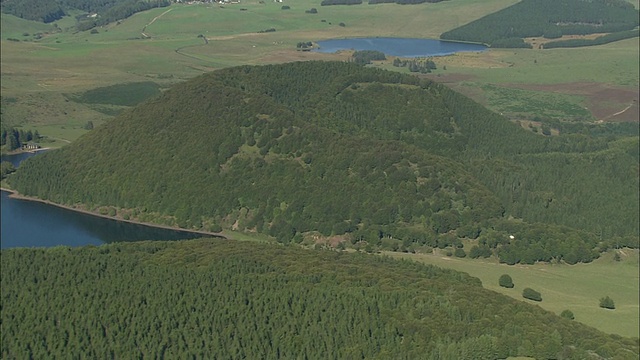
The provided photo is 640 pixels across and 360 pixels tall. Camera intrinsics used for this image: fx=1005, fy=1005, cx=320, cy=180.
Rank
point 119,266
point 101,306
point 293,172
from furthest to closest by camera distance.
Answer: point 293,172, point 119,266, point 101,306

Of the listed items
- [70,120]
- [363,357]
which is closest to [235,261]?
[363,357]

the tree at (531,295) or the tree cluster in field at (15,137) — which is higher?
the tree cluster in field at (15,137)

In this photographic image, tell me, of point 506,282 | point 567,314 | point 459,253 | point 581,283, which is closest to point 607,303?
point 581,283

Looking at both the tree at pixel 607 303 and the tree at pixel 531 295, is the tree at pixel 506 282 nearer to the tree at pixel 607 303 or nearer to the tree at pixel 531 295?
the tree at pixel 531 295

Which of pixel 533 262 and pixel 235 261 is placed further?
pixel 533 262

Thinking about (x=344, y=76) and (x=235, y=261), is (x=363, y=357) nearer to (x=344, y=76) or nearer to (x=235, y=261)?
(x=235, y=261)

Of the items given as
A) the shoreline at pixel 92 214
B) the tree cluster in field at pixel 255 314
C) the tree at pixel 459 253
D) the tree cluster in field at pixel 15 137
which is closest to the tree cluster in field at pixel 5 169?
the shoreline at pixel 92 214
